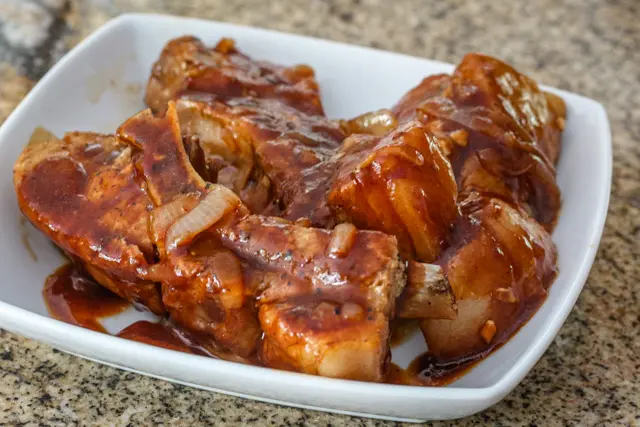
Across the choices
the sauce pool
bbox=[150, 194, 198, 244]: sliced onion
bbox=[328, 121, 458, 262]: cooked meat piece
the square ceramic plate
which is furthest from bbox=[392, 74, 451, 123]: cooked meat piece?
bbox=[150, 194, 198, 244]: sliced onion

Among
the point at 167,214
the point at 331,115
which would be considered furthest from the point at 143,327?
the point at 331,115

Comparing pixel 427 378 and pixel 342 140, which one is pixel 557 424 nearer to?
pixel 427 378

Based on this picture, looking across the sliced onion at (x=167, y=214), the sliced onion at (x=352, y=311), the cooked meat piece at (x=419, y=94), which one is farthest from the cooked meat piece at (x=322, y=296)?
the cooked meat piece at (x=419, y=94)

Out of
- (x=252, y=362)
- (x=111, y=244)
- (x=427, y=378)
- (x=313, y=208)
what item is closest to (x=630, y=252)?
(x=427, y=378)

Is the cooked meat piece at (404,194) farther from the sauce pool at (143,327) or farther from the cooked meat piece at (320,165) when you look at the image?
the sauce pool at (143,327)

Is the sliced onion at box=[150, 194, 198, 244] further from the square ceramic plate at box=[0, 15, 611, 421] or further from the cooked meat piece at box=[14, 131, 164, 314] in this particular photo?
the square ceramic plate at box=[0, 15, 611, 421]

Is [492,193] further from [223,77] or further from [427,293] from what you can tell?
[223,77]
